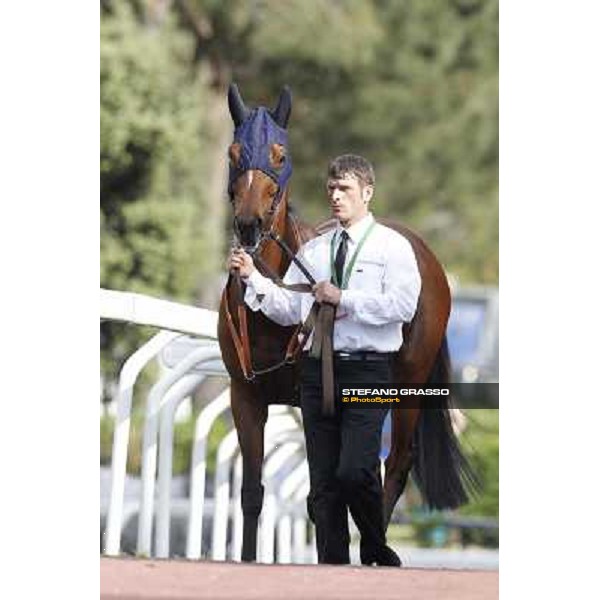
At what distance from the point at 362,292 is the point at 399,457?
972 mm

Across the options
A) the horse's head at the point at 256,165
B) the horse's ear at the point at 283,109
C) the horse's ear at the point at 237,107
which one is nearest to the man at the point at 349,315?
the horse's head at the point at 256,165

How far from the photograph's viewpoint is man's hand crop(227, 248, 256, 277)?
7695 millimetres

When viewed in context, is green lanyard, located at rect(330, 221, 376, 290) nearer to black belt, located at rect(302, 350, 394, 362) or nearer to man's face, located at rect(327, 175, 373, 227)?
man's face, located at rect(327, 175, 373, 227)

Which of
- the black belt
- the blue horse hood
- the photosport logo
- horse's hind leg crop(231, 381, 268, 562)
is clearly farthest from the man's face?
horse's hind leg crop(231, 381, 268, 562)

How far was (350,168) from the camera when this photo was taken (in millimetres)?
7727

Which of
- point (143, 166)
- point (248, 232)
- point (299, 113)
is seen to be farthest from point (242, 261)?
point (299, 113)

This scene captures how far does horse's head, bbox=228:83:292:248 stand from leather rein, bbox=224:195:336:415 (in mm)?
53

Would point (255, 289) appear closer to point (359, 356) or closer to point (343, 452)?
→ point (359, 356)

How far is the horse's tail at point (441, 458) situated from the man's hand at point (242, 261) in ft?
3.08

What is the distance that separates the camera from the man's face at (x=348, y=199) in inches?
305
